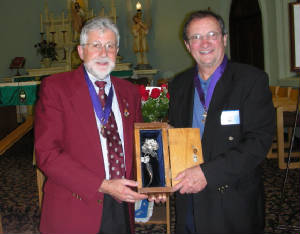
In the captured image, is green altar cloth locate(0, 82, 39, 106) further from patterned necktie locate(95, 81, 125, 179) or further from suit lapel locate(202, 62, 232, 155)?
suit lapel locate(202, 62, 232, 155)

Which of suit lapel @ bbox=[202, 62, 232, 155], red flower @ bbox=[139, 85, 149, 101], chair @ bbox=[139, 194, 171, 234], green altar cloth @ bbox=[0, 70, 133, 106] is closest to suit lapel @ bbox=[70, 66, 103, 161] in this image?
suit lapel @ bbox=[202, 62, 232, 155]

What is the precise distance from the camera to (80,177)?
5.23 feet

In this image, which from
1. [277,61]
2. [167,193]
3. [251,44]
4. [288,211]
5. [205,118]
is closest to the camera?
[167,193]

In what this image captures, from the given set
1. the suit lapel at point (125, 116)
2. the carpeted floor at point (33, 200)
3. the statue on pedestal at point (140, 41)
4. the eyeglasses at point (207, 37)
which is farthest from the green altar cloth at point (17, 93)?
the eyeglasses at point (207, 37)

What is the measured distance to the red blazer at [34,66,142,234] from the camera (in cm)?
160

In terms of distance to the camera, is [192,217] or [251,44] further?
[251,44]

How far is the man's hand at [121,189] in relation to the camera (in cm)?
158

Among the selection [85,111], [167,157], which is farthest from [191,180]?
[85,111]

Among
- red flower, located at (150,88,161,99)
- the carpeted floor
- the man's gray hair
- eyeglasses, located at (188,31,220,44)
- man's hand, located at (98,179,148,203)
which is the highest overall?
the man's gray hair

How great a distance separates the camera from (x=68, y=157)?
162cm

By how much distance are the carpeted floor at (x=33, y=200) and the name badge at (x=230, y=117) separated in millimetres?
1527

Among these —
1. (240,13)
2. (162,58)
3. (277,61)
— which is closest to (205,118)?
(277,61)

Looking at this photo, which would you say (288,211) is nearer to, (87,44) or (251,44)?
(87,44)

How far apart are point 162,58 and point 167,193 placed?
1003 centimetres
